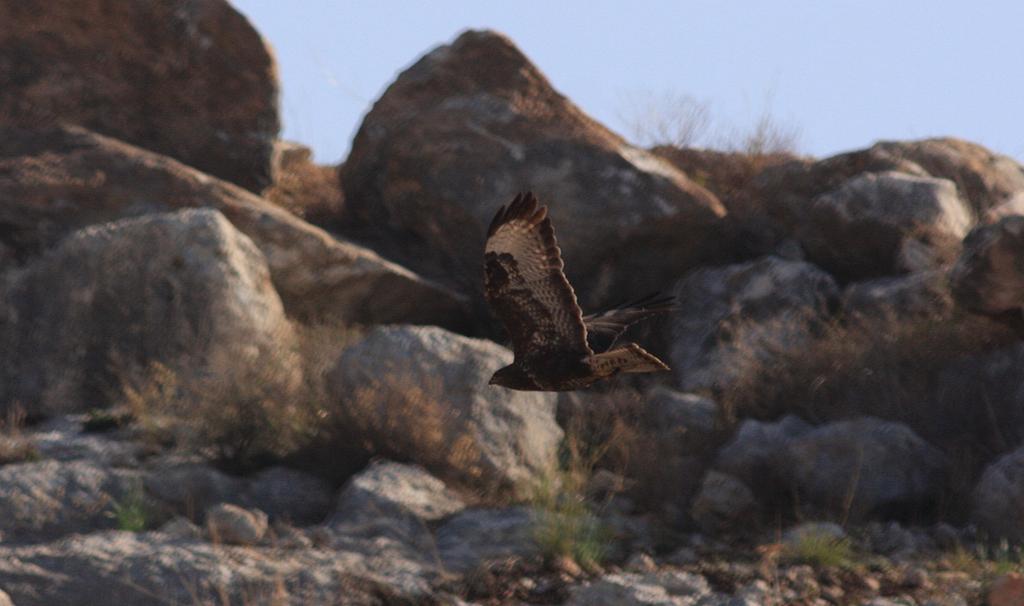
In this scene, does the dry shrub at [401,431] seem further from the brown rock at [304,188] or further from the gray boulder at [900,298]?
the brown rock at [304,188]

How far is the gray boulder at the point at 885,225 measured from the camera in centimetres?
1123

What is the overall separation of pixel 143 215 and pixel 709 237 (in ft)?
12.9

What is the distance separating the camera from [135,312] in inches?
407

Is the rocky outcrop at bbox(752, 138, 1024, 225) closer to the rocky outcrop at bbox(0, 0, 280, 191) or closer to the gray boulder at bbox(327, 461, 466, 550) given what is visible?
the rocky outcrop at bbox(0, 0, 280, 191)

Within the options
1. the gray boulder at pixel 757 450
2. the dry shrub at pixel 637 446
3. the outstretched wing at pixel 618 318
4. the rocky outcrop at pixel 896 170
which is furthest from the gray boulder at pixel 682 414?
the outstretched wing at pixel 618 318

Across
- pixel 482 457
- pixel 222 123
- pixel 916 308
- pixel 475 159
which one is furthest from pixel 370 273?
pixel 916 308

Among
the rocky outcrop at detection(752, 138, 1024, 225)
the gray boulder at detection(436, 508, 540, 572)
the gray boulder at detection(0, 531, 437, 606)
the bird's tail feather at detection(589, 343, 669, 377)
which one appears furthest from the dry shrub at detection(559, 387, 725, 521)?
the bird's tail feather at detection(589, 343, 669, 377)

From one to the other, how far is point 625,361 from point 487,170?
279 inches

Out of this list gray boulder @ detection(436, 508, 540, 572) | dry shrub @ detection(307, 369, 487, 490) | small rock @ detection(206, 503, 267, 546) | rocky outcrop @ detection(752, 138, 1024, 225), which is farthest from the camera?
rocky outcrop @ detection(752, 138, 1024, 225)

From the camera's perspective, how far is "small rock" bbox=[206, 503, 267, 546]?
7605 millimetres

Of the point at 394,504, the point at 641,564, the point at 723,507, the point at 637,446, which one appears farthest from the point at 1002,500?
the point at 394,504

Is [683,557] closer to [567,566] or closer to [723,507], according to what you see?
[723,507]

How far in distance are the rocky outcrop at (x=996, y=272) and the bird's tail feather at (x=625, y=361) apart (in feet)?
15.4

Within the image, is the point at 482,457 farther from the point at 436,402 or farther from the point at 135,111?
the point at 135,111
